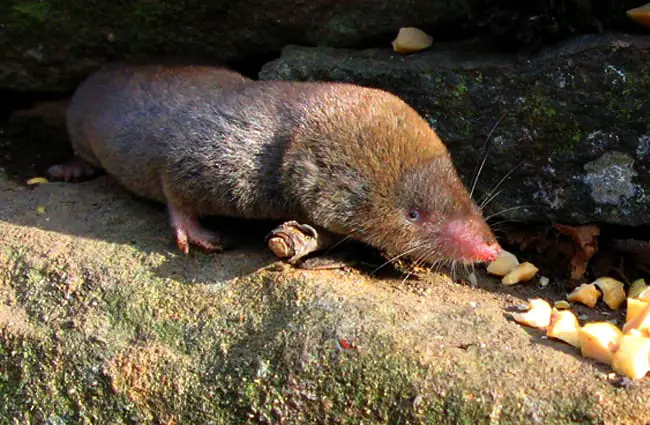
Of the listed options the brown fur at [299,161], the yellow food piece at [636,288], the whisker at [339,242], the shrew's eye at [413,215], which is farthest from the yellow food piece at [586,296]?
the whisker at [339,242]

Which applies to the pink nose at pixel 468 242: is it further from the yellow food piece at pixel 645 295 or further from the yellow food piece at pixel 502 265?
the yellow food piece at pixel 645 295

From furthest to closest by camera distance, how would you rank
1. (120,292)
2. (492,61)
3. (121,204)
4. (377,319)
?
1. (121,204)
2. (492,61)
3. (120,292)
4. (377,319)

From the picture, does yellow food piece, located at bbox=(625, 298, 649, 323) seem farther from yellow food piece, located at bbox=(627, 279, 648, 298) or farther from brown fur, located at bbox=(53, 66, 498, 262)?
brown fur, located at bbox=(53, 66, 498, 262)

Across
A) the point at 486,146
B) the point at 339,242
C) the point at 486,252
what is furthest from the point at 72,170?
the point at 486,252

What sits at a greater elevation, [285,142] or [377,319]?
[285,142]

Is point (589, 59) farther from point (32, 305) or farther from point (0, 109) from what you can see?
point (0, 109)

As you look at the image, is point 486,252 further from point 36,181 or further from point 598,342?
point 36,181

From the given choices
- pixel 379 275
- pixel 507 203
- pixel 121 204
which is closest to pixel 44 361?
pixel 121 204

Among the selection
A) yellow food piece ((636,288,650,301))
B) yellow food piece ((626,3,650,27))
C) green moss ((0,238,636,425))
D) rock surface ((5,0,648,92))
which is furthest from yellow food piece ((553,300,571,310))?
yellow food piece ((626,3,650,27))
